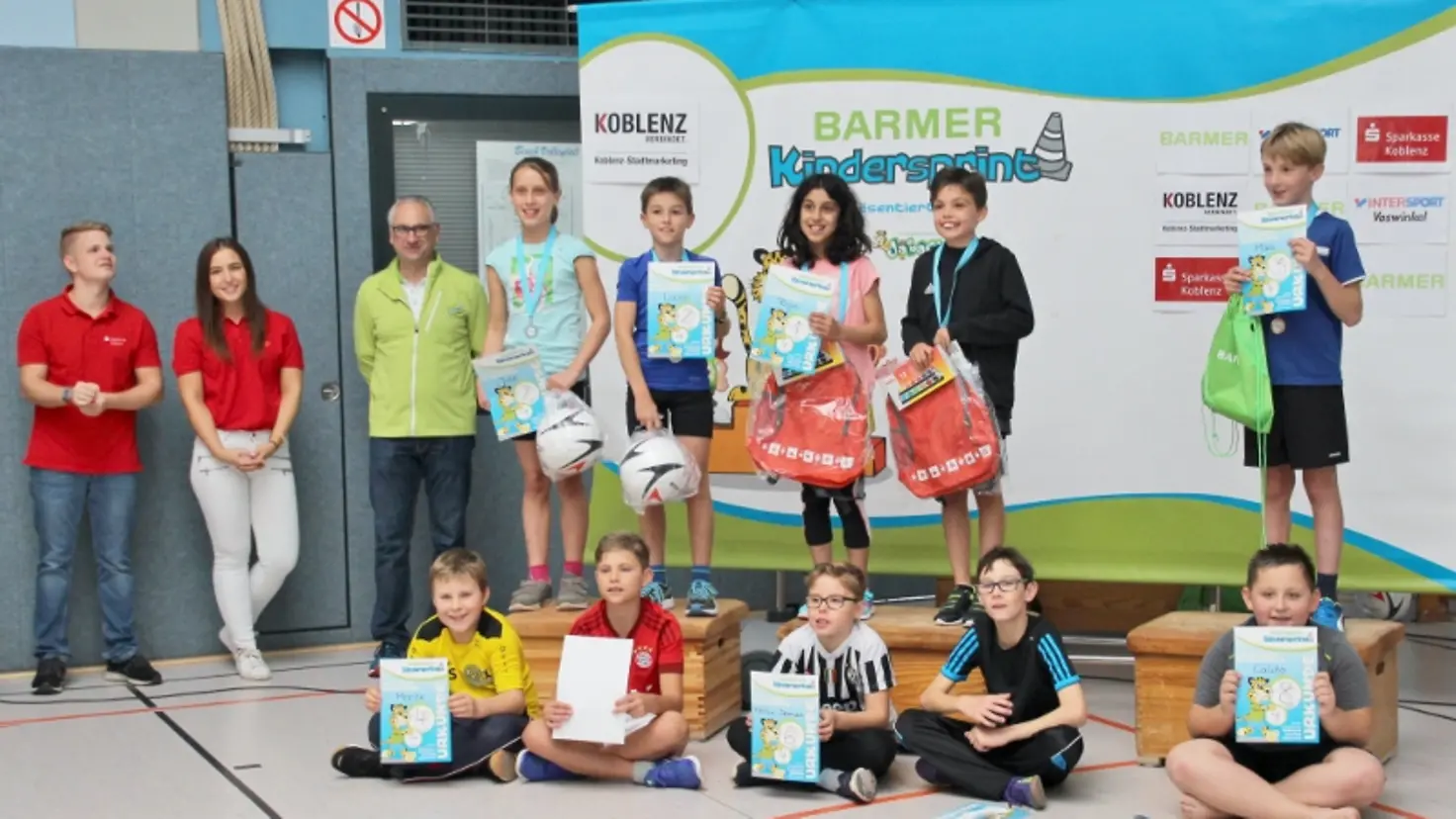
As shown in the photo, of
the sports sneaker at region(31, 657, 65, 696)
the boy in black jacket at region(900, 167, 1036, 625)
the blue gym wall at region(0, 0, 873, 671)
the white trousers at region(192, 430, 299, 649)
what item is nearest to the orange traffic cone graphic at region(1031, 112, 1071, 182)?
the boy in black jacket at region(900, 167, 1036, 625)

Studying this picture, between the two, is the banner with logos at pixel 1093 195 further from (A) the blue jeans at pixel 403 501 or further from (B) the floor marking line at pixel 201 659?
(B) the floor marking line at pixel 201 659

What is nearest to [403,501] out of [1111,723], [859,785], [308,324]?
[308,324]

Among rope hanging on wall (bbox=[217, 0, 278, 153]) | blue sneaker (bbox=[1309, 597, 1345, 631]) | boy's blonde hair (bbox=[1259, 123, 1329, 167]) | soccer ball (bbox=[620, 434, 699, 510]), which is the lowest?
blue sneaker (bbox=[1309, 597, 1345, 631])

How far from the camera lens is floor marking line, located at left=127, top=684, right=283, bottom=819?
14.7 ft

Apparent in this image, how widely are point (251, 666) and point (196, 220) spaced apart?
5.67 ft

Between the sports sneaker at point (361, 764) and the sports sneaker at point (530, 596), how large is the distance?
91cm

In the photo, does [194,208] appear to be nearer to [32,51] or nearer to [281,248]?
[281,248]

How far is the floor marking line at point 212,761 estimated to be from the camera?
4.48 meters

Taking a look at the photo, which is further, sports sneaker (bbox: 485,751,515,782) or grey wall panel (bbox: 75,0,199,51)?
grey wall panel (bbox: 75,0,199,51)

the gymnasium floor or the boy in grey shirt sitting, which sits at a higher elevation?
the boy in grey shirt sitting

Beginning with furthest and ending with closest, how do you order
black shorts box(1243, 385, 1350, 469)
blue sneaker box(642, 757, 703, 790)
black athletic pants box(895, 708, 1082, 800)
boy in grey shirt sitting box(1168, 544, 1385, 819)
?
black shorts box(1243, 385, 1350, 469)
blue sneaker box(642, 757, 703, 790)
black athletic pants box(895, 708, 1082, 800)
boy in grey shirt sitting box(1168, 544, 1385, 819)

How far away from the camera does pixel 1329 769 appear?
405cm

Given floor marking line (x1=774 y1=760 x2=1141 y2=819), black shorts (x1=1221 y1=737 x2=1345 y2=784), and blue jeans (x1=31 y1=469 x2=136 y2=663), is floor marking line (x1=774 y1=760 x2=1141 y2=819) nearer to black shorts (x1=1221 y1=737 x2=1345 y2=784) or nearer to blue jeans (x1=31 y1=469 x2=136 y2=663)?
black shorts (x1=1221 y1=737 x2=1345 y2=784)

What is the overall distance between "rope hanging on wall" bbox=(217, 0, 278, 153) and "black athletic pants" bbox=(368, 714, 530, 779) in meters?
2.95
